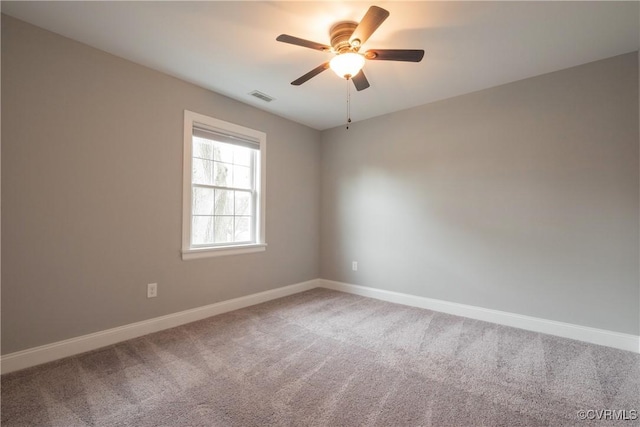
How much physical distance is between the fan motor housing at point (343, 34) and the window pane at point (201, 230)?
218cm

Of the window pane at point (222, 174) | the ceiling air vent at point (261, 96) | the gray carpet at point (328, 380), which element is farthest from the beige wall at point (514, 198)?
the window pane at point (222, 174)

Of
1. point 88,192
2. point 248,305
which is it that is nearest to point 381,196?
point 248,305

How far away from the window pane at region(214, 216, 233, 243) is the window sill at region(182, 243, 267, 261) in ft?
0.48

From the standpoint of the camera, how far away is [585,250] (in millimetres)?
2535

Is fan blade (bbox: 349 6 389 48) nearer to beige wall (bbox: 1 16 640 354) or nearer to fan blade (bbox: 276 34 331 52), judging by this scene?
fan blade (bbox: 276 34 331 52)

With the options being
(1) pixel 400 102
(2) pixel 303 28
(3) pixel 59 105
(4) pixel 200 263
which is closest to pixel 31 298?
(4) pixel 200 263

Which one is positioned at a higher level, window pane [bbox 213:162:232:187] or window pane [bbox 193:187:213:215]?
window pane [bbox 213:162:232:187]

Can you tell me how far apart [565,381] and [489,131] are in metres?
2.34

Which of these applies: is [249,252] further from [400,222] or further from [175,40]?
[175,40]

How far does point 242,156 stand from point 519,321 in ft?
11.7

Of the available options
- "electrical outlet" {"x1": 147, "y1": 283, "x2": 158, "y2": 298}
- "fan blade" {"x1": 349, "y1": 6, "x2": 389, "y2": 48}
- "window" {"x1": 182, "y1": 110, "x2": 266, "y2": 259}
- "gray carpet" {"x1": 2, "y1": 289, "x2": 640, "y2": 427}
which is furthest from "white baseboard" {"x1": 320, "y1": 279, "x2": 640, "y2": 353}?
"fan blade" {"x1": 349, "y1": 6, "x2": 389, "y2": 48}

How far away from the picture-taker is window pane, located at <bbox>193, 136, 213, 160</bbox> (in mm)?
3074

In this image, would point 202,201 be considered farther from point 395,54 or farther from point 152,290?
point 395,54

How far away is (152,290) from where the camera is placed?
267 centimetres
